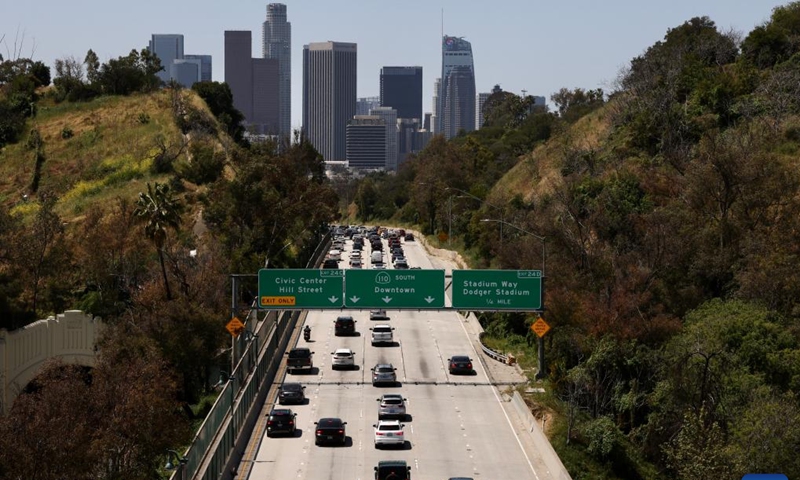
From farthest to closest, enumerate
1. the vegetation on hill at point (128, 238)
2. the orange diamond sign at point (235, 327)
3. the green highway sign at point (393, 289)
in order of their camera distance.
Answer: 1. the green highway sign at point (393, 289)
2. the orange diamond sign at point (235, 327)
3. the vegetation on hill at point (128, 238)

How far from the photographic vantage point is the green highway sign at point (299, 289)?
55688 mm

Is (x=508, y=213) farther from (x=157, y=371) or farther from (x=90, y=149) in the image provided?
(x=157, y=371)

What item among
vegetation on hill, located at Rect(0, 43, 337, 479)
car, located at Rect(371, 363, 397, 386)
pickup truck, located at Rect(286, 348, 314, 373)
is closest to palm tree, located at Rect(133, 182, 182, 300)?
vegetation on hill, located at Rect(0, 43, 337, 479)

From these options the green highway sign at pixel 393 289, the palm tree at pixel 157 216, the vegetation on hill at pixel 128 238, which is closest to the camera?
the vegetation on hill at pixel 128 238

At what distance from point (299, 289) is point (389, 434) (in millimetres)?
11889

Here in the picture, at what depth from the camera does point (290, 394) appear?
53.9 meters

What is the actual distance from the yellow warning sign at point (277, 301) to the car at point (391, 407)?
23.0 ft

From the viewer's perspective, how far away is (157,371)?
45.0 metres

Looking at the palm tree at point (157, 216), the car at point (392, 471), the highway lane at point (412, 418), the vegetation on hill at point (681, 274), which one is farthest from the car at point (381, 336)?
the car at point (392, 471)

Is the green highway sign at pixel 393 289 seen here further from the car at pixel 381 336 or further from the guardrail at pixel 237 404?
the car at pixel 381 336

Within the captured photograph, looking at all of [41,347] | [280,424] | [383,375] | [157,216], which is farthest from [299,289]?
[41,347]

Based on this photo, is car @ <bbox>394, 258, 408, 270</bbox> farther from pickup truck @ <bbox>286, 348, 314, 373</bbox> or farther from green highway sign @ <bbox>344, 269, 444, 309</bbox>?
green highway sign @ <bbox>344, 269, 444, 309</bbox>

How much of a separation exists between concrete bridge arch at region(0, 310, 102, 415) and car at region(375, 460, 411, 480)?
20033 mm

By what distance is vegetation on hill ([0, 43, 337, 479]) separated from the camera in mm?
39938
